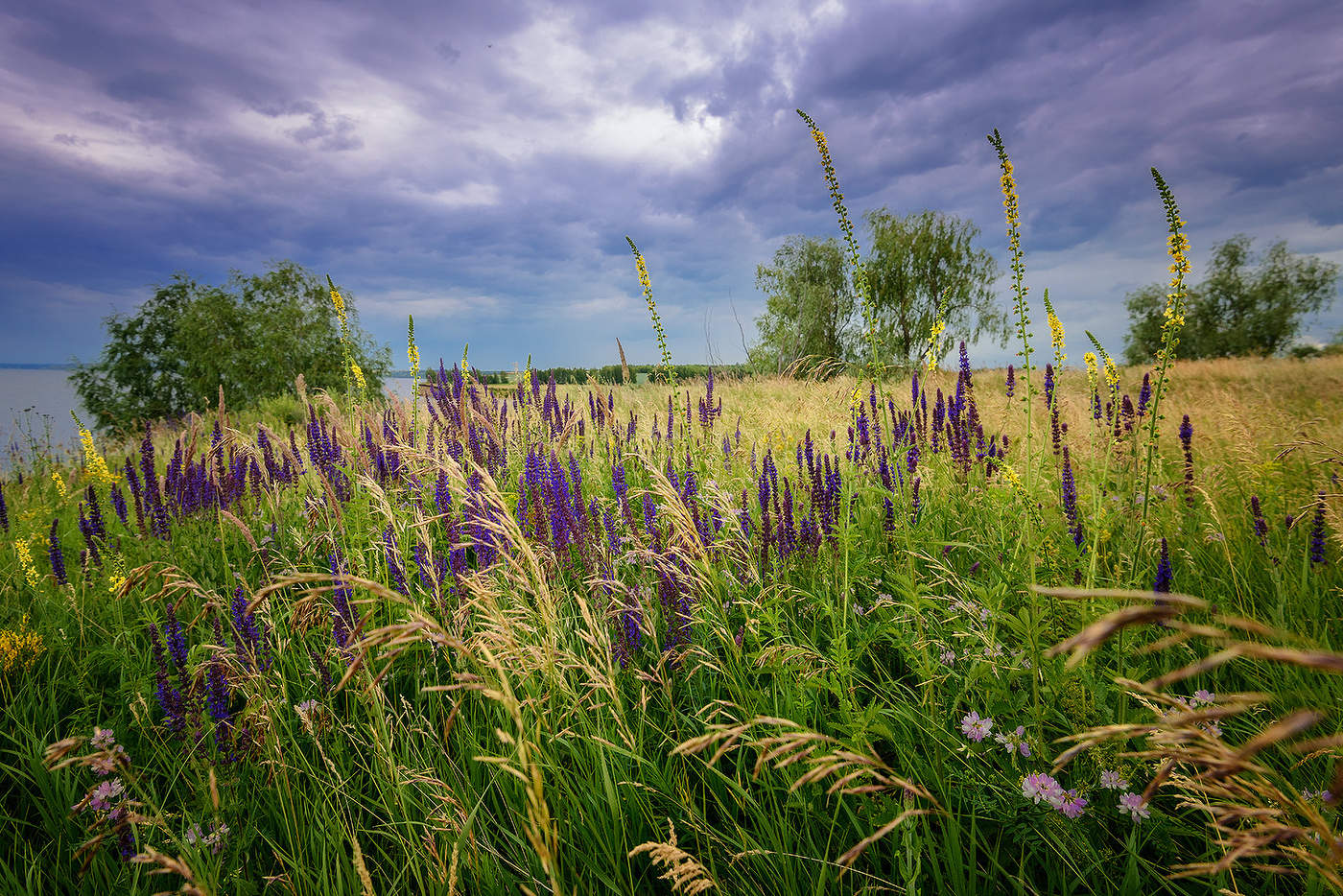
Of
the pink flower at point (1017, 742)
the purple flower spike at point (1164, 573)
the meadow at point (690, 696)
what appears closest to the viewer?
the meadow at point (690, 696)

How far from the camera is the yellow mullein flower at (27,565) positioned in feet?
12.8

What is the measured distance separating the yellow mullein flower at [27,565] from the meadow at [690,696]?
11cm

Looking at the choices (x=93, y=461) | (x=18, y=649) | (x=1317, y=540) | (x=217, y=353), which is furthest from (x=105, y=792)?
(x=217, y=353)

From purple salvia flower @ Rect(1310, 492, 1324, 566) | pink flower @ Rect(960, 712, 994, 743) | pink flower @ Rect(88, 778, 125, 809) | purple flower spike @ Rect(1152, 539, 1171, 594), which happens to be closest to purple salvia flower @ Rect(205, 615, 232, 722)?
pink flower @ Rect(88, 778, 125, 809)

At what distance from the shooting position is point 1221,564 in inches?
136

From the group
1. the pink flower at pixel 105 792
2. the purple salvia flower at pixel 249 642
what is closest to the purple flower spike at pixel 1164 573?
the purple salvia flower at pixel 249 642

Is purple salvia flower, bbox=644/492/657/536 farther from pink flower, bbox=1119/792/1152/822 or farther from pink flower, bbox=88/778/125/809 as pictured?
pink flower, bbox=88/778/125/809

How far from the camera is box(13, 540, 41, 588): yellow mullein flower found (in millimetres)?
3916

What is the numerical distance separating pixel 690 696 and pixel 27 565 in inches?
202

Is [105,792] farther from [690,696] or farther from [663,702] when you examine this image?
[690,696]

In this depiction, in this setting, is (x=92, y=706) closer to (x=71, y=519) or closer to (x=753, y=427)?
(x=71, y=519)

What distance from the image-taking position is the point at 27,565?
13.8ft

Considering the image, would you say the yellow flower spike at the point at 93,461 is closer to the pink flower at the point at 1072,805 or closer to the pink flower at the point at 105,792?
the pink flower at the point at 105,792

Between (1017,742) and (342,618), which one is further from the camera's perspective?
(342,618)
